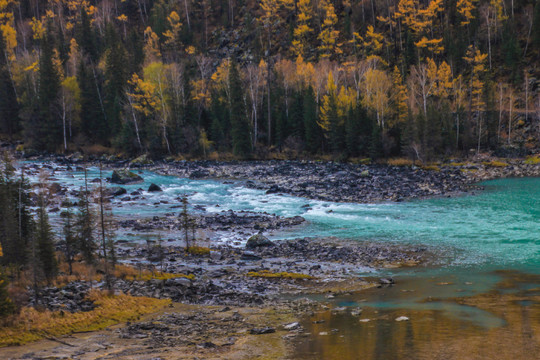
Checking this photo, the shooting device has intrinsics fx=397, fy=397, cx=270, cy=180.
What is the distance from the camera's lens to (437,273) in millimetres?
17344

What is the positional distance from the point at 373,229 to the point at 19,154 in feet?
213

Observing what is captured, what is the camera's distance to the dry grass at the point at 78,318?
1096cm

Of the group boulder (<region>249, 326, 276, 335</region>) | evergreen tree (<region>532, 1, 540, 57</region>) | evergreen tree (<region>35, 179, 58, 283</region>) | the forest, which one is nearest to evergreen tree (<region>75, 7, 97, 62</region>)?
the forest

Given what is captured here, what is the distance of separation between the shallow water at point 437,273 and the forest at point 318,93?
2238 centimetres

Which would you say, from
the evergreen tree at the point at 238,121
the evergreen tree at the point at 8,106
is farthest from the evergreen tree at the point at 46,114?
the evergreen tree at the point at 238,121

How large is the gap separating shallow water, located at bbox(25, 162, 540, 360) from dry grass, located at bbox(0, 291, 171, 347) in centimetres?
578

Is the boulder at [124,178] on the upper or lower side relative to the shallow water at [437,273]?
upper

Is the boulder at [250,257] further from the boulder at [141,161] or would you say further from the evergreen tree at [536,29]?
the evergreen tree at [536,29]

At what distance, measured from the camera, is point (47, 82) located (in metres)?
75.9

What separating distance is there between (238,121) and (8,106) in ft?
164

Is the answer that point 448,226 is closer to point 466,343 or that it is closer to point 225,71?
point 466,343

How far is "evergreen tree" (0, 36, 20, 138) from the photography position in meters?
79.4

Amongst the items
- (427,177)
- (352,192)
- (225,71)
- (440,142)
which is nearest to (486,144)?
(440,142)

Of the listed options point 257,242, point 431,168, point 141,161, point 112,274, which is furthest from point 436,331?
point 141,161
